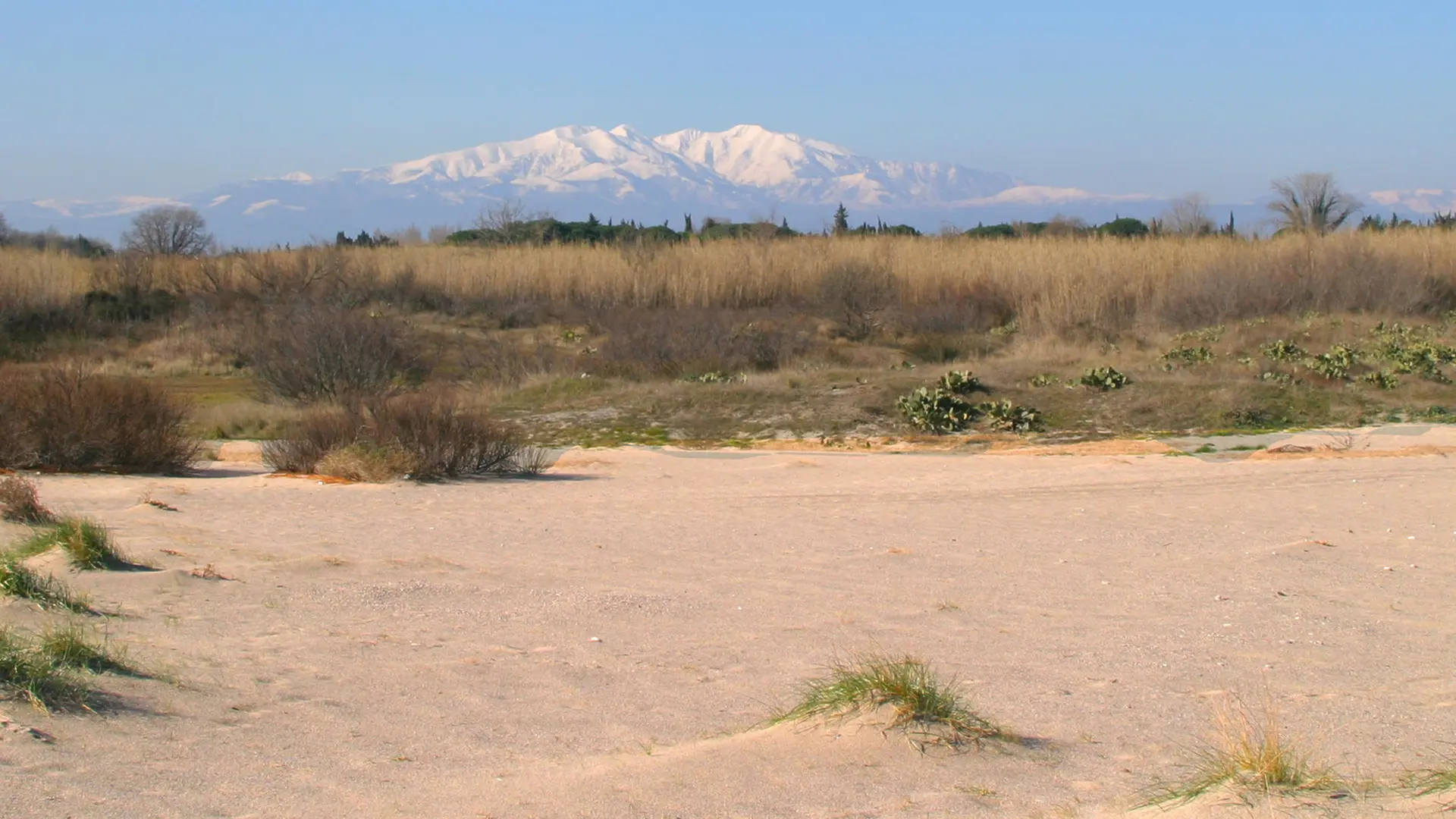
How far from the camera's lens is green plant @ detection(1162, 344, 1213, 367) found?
→ 2519 centimetres

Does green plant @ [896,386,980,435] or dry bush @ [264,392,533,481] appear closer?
dry bush @ [264,392,533,481]

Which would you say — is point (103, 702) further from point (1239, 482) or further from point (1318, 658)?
point (1239, 482)

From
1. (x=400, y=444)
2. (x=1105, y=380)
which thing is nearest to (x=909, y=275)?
(x=1105, y=380)

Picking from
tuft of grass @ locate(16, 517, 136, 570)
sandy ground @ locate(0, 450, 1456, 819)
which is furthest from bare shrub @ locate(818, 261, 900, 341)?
tuft of grass @ locate(16, 517, 136, 570)

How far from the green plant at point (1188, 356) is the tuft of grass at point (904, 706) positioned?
21.3 m

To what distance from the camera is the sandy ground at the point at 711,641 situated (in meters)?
4.49

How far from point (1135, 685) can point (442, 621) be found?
381cm

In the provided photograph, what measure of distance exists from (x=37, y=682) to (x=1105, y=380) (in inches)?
733

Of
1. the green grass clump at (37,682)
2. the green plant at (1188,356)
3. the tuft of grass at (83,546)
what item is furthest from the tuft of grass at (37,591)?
the green plant at (1188,356)

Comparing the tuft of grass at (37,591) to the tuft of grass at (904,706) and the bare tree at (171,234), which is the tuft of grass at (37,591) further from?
the bare tree at (171,234)

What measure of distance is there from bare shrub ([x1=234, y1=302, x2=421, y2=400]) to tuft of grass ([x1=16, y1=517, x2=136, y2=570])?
574 inches

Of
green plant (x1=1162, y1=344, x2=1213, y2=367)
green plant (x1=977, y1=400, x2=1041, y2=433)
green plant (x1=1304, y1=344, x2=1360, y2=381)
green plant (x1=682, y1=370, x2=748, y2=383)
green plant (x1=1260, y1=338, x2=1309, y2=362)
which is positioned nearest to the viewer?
green plant (x1=977, y1=400, x2=1041, y2=433)

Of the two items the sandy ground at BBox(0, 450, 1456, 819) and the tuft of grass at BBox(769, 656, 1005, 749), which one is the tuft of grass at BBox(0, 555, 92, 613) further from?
the tuft of grass at BBox(769, 656, 1005, 749)

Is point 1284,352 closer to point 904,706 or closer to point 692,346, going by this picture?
point 692,346
